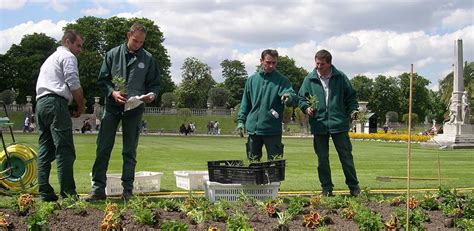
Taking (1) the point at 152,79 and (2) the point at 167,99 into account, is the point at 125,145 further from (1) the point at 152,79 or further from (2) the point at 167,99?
(2) the point at 167,99

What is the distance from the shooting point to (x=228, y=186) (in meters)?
6.79

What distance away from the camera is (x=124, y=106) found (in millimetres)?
7410

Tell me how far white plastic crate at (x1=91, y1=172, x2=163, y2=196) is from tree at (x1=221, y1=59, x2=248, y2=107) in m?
99.6

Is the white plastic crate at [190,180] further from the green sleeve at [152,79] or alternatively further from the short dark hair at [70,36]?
the short dark hair at [70,36]

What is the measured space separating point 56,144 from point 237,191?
2287 millimetres

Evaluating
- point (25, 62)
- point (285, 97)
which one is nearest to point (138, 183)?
point (285, 97)

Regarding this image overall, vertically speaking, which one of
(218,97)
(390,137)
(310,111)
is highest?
(218,97)

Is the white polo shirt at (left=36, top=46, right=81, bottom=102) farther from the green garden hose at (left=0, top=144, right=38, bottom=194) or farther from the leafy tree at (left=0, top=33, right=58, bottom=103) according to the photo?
the leafy tree at (left=0, top=33, right=58, bottom=103)

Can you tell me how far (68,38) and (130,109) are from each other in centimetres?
122

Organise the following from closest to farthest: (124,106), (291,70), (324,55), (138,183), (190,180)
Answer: (124,106)
(324,55)
(138,183)
(190,180)
(291,70)

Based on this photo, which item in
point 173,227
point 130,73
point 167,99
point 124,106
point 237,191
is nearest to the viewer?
point 173,227

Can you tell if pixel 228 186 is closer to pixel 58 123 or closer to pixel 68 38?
pixel 58 123

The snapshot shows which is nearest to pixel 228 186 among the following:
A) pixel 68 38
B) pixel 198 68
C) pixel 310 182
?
pixel 68 38

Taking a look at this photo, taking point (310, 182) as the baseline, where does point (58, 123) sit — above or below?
above
